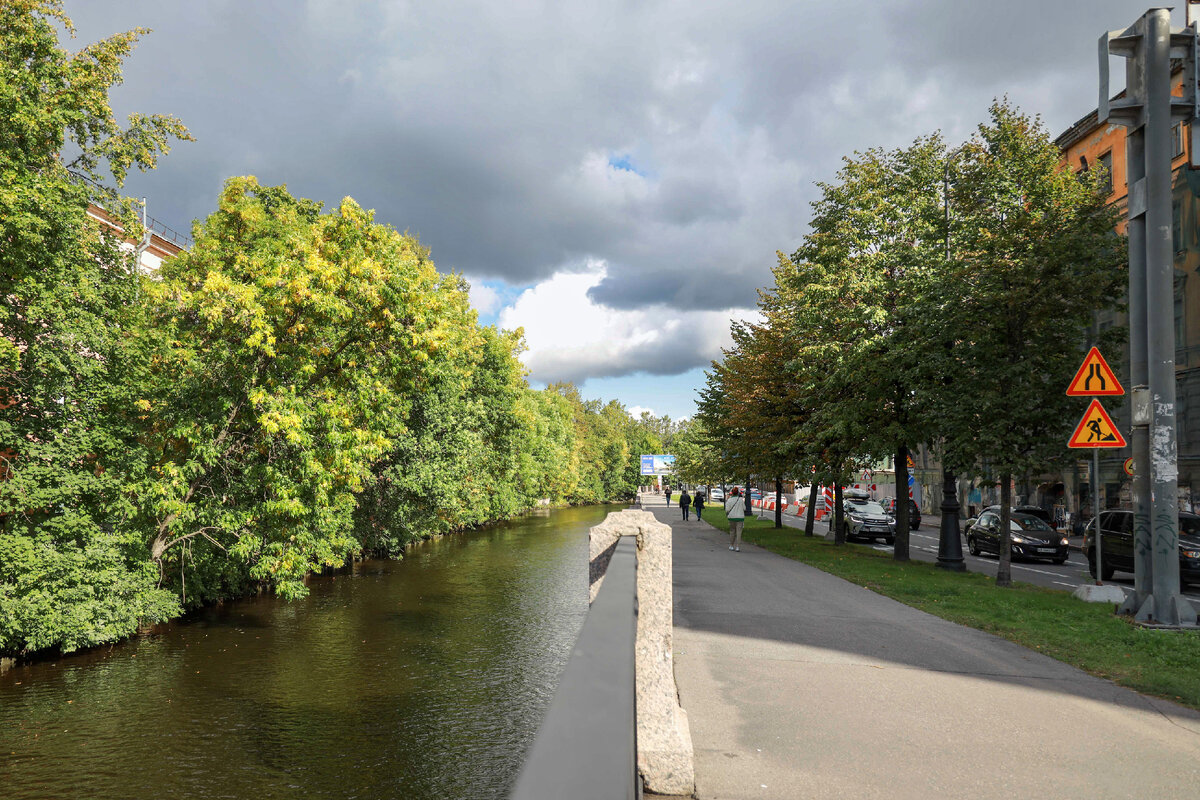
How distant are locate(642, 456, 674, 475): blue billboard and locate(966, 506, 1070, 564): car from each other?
71.6 metres

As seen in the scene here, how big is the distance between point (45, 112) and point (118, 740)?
392 inches

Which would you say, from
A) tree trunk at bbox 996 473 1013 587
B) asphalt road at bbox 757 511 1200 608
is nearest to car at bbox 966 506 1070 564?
asphalt road at bbox 757 511 1200 608

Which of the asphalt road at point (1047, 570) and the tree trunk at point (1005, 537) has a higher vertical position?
the tree trunk at point (1005, 537)

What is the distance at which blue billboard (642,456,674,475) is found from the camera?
9656cm

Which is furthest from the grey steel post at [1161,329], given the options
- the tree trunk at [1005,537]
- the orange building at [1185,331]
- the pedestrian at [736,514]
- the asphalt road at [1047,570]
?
the orange building at [1185,331]

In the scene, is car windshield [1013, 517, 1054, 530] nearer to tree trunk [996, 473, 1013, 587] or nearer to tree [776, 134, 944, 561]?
tree [776, 134, 944, 561]

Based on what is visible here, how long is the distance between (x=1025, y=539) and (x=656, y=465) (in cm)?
7620

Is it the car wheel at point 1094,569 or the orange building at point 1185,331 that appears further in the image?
the orange building at point 1185,331

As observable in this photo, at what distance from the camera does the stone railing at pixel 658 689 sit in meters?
4.16

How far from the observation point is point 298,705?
35.4 feet

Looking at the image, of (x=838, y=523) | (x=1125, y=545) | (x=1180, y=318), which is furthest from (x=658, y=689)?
(x=1180, y=318)

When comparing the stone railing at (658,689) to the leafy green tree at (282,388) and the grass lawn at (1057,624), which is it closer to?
the grass lawn at (1057,624)

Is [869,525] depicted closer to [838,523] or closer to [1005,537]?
[838,523]

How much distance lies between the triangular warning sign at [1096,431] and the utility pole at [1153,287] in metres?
0.87
